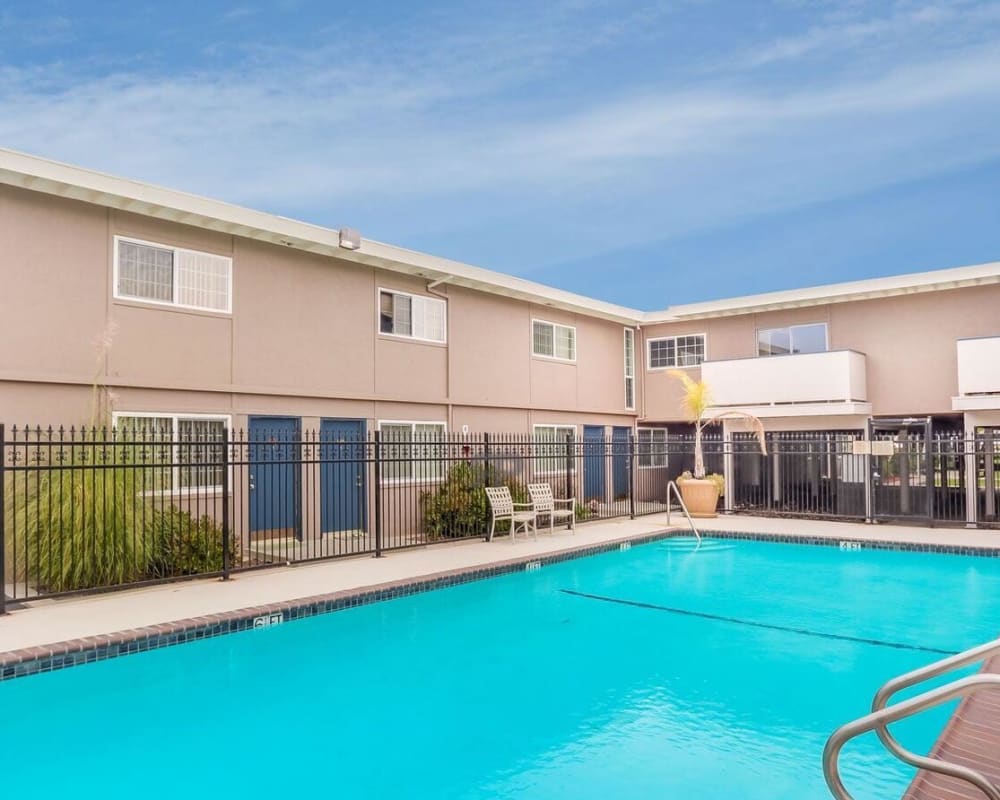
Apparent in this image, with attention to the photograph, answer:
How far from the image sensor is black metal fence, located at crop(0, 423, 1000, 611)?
8.41 metres

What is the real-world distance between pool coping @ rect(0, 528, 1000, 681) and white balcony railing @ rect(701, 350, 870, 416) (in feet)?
17.3

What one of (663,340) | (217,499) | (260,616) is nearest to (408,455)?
(217,499)

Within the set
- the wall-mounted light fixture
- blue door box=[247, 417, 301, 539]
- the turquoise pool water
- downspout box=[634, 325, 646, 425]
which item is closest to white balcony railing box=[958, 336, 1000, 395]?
the turquoise pool water

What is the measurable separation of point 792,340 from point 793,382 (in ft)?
5.80

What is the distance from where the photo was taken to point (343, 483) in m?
13.7

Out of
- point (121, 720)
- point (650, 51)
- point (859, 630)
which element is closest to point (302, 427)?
point (121, 720)

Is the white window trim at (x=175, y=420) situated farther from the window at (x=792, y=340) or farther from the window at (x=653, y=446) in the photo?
the window at (x=792, y=340)

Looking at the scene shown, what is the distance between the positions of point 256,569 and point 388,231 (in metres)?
53.1

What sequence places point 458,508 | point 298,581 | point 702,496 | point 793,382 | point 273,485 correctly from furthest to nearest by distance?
point 793,382
point 702,496
point 458,508
point 273,485
point 298,581

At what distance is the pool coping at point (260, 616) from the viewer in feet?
20.1

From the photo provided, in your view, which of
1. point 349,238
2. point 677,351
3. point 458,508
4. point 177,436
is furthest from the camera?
point 677,351

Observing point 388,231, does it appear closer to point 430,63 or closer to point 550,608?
point 430,63

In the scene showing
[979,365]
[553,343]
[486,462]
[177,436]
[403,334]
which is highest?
[553,343]

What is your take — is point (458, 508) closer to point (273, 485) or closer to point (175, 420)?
point (273, 485)
